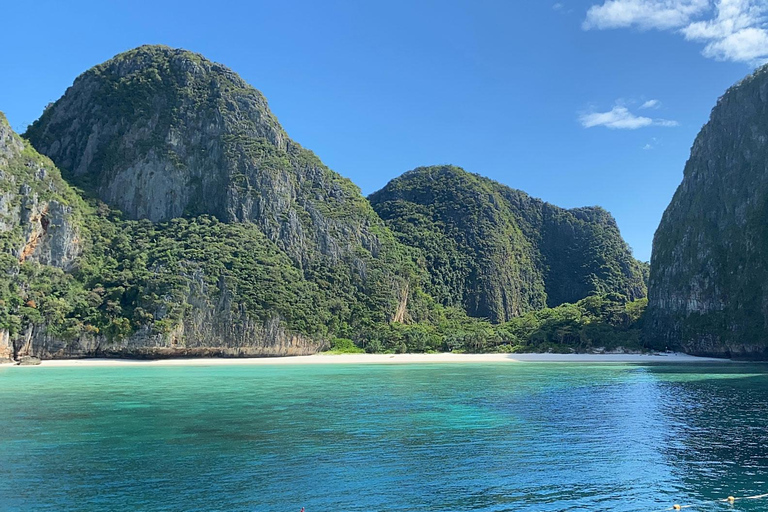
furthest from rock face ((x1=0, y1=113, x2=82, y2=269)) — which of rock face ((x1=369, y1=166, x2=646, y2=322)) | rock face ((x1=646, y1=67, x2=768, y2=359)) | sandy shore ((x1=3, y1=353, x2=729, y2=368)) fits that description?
rock face ((x1=646, y1=67, x2=768, y2=359))

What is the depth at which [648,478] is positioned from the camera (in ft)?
60.1

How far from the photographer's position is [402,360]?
81625 millimetres

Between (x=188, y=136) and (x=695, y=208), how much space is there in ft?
291

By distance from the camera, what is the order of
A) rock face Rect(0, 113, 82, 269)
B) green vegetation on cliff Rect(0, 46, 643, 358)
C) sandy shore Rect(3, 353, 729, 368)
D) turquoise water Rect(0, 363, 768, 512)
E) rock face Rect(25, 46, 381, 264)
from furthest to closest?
rock face Rect(25, 46, 381, 264) < rock face Rect(0, 113, 82, 269) < green vegetation on cliff Rect(0, 46, 643, 358) < sandy shore Rect(3, 353, 729, 368) < turquoise water Rect(0, 363, 768, 512)

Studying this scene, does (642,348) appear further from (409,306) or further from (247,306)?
(247,306)

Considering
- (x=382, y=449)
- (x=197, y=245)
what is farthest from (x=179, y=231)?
(x=382, y=449)

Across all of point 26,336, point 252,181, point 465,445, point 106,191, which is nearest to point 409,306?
point 252,181

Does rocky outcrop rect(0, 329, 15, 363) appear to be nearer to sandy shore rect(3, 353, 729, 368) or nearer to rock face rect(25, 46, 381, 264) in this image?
sandy shore rect(3, 353, 729, 368)

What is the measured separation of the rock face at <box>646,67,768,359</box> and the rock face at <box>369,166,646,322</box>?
54.8 m

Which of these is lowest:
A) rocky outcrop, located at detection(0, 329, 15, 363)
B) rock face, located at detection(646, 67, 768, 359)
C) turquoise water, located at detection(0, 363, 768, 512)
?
turquoise water, located at detection(0, 363, 768, 512)

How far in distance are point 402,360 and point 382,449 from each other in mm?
60028

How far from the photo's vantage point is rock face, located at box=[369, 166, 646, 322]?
502ft

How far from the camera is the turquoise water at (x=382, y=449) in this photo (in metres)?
16.2

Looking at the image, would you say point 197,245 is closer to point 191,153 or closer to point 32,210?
point 32,210
